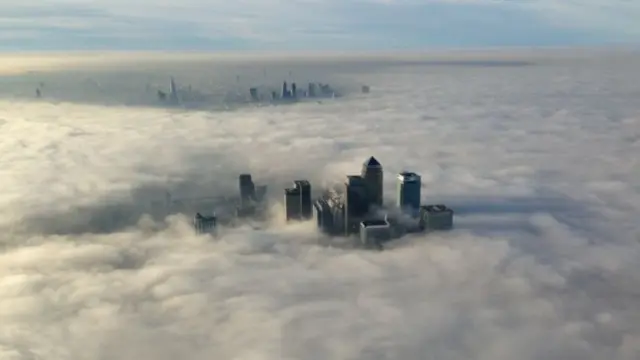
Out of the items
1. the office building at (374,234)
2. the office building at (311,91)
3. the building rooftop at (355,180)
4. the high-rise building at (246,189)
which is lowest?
the office building at (374,234)

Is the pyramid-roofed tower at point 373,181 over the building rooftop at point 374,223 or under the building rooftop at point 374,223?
over

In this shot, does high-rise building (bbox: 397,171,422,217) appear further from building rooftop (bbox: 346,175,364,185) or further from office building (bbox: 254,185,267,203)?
office building (bbox: 254,185,267,203)

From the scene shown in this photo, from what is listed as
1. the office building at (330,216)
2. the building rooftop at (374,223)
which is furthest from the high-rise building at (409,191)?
the office building at (330,216)

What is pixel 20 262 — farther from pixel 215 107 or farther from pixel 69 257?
pixel 215 107

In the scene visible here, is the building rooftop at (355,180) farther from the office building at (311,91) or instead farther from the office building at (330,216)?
the office building at (311,91)

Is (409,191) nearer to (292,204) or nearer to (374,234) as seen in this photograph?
(374,234)

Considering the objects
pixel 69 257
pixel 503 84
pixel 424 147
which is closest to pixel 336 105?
pixel 424 147

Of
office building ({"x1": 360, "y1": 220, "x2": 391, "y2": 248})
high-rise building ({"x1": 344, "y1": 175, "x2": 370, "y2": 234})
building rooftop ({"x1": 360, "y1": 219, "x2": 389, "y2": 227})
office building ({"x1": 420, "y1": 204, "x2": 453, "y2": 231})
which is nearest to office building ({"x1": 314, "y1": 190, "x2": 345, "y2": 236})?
high-rise building ({"x1": 344, "y1": 175, "x2": 370, "y2": 234})

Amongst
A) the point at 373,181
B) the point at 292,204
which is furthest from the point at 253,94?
the point at 292,204
